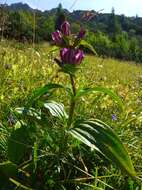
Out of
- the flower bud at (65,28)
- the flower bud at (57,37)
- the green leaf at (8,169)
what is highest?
the flower bud at (65,28)

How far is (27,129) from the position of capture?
2193 millimetres

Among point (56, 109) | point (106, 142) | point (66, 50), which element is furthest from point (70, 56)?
point (106, 142)

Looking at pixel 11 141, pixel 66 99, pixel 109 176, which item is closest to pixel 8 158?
pixel 11 141

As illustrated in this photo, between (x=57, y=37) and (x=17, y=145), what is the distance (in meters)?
0.52

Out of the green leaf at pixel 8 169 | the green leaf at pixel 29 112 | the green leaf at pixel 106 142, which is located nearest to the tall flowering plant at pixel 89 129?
the green leaf at pixel 106 142

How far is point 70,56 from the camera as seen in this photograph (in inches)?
85.7

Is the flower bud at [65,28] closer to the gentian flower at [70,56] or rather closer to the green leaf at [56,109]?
the gentian flower at [70,56]

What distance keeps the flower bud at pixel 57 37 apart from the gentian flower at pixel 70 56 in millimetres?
47

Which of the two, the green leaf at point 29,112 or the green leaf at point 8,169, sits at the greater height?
the green leaf at point 29,112

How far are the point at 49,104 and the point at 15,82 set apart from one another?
155 centimetres

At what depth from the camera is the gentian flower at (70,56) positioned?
2174 millimetres

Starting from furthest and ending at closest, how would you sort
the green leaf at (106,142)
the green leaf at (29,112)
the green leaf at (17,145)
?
the green leaf at (29,112), the green leaf at (17,145), the green leaf at (106,142)

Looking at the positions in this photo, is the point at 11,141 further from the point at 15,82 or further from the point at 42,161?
the point at 15,82

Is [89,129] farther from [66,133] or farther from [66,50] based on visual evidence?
[66,50]
